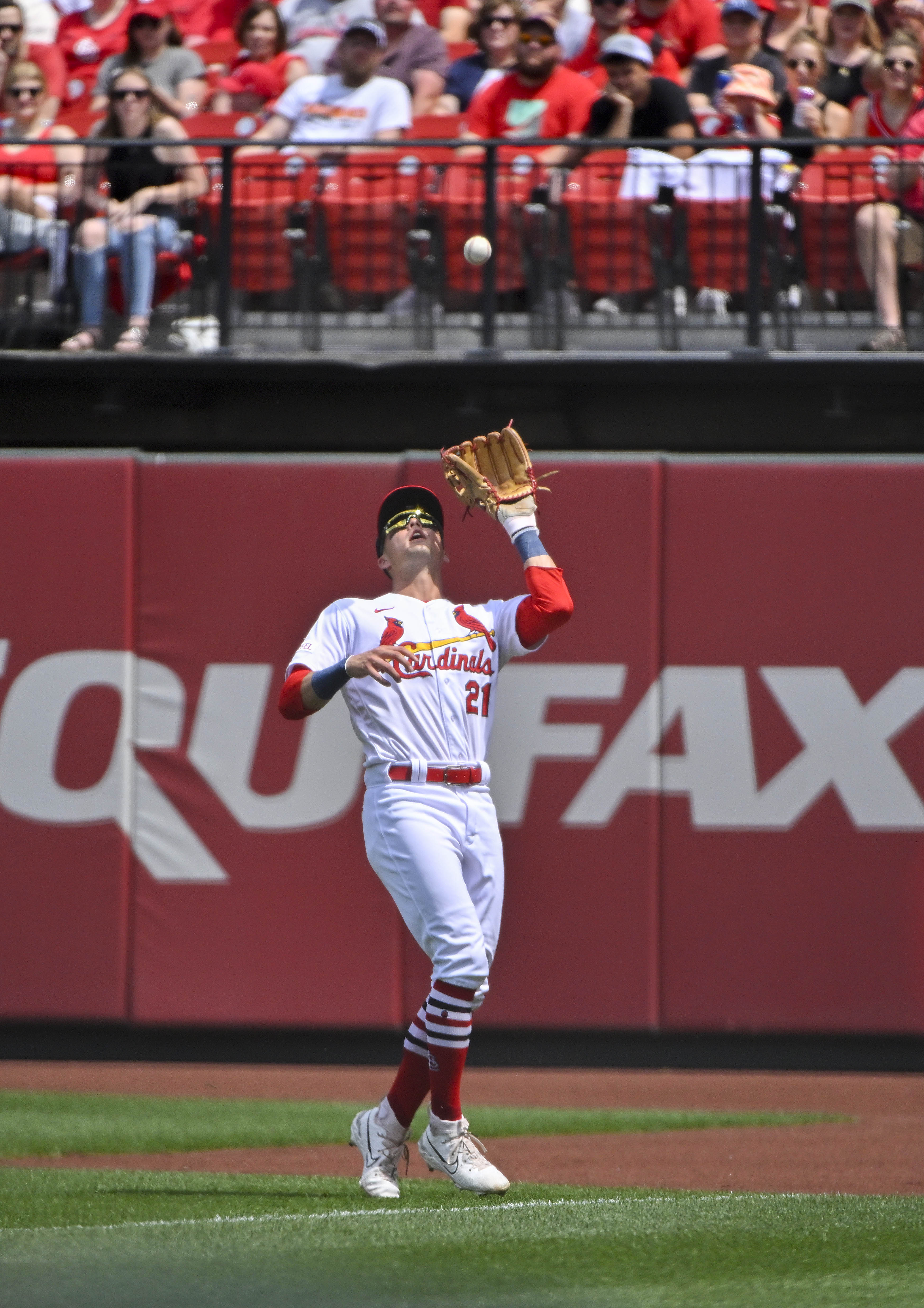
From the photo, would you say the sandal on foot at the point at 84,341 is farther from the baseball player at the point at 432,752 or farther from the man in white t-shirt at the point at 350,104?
the baseball player at the point at 432,752

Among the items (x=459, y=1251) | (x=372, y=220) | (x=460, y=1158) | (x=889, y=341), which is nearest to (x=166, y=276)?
(x=372, y=220)

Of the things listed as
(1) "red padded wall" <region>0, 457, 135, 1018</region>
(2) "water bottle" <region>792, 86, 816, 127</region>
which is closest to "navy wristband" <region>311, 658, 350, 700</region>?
Result: (1) "red padded wall" <region>0, 457, 135, 1018</region>

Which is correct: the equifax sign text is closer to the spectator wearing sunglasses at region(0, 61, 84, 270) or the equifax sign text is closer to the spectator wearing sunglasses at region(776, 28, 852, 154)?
the spectator wearing sunglasses at region(0, 61, 84, 270)

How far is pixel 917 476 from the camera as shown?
824cm

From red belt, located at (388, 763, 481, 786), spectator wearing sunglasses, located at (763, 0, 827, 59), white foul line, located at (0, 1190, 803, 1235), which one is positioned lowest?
white foul line, located at (0, 1190, 803, 1235)

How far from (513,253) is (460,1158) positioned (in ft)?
18.3

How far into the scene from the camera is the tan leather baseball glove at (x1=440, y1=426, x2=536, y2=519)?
5180 mm

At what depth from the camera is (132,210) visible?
8.98 meters

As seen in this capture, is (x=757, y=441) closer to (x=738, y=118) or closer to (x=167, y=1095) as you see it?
(x=738, y=118)

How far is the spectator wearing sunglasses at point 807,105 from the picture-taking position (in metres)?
9.32

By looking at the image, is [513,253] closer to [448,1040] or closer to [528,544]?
[528,544]

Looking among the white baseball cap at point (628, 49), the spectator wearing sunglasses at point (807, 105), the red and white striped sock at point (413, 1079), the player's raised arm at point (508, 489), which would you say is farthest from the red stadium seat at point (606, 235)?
the red and white striped sock at point (413, 1079)

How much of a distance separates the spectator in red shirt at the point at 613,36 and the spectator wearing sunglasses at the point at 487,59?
46cm

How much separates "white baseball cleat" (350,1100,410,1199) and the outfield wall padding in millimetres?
3152
